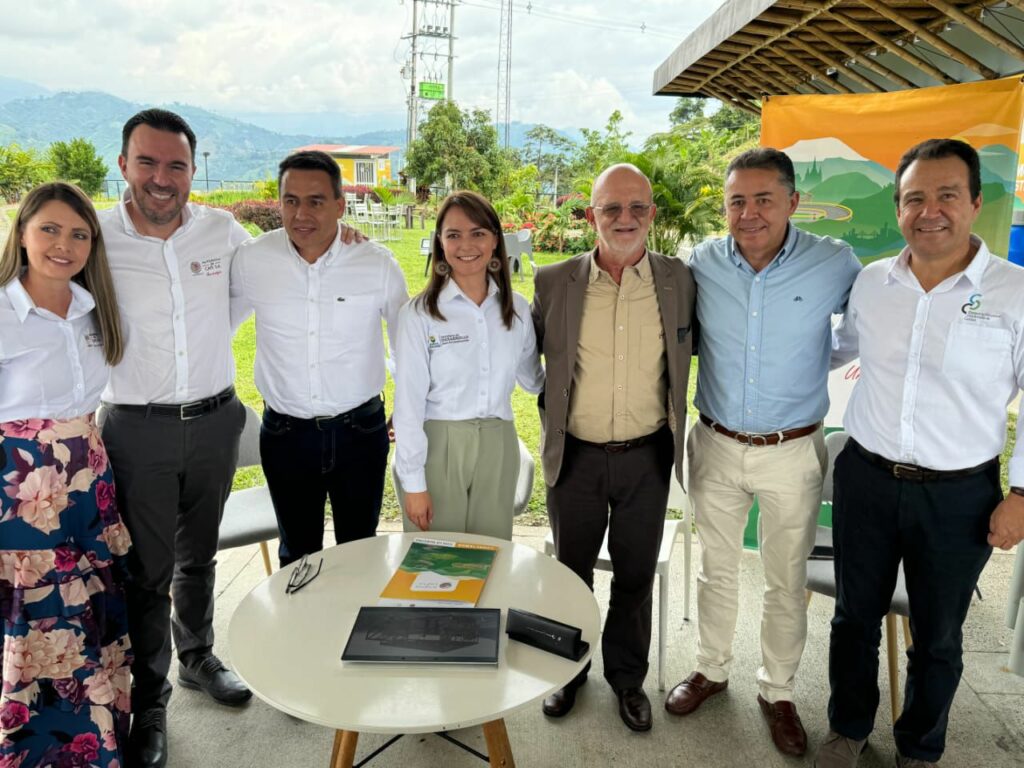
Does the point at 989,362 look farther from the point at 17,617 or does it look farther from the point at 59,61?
the point at 59,61

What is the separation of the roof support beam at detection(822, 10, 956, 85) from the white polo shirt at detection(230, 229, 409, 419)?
7.06 ft

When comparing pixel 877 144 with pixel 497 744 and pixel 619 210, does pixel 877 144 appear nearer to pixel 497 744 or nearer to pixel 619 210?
pixel 619 210

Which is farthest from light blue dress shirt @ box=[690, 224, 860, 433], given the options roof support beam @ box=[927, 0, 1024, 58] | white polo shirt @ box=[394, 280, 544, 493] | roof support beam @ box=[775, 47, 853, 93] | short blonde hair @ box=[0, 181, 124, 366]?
short blonde hair @ box=[0, 181, 124, 366]

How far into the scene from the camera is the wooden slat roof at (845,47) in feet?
8.36

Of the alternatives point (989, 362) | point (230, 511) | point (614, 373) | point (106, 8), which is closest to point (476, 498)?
point (614, 373)

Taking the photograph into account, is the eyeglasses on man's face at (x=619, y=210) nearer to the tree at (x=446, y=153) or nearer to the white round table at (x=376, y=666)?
the white round table at (x=376, y=666)

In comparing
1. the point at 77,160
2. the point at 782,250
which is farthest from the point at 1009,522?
the point at 77,160

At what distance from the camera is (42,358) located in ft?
6.05

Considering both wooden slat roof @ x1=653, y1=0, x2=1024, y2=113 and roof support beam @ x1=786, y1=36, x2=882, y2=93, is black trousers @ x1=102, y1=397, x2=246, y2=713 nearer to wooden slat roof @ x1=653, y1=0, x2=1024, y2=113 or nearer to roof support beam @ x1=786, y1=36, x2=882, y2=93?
wooden slat roof @ x1=653, y1=0, x2=1024, y2=113

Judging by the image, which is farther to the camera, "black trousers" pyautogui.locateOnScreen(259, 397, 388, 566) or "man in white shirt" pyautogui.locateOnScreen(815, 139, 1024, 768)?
"black trousers" pyautogui.locateOnScreen(259, 397, 388, 566)

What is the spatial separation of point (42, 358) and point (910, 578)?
100 inches

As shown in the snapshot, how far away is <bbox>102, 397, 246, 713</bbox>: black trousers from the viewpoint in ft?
7.01

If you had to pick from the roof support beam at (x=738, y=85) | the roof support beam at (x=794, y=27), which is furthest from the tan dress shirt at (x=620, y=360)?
the roof support beam at (x=738, y=85)

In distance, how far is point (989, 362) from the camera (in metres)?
1.83
